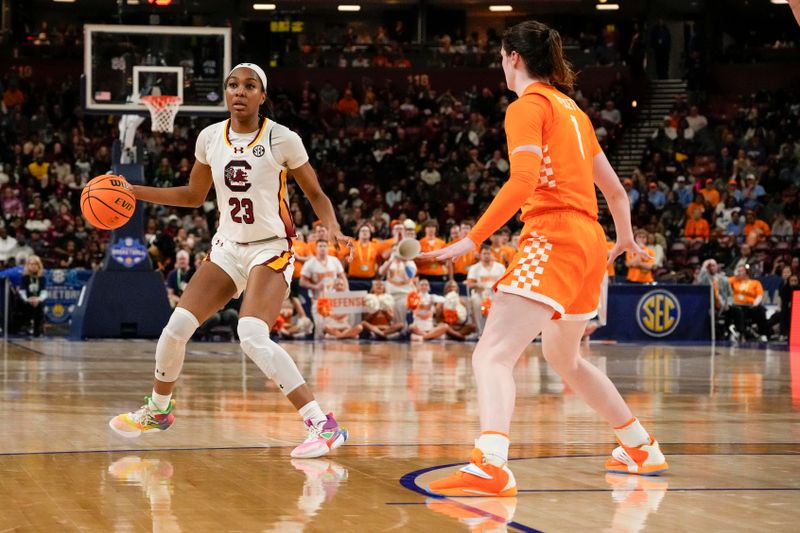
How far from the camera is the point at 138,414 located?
806cm

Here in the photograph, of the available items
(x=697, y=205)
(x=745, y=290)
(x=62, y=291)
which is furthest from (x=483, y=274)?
(x=697, y=205)

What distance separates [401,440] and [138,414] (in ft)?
5.58

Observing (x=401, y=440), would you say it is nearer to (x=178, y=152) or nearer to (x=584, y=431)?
(x=584, y=431)

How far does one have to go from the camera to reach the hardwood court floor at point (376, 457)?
17.9ft

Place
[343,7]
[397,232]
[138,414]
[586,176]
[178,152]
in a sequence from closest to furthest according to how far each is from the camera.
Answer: [586,176] < [138,414] < [397,232] < [178,152] < [343,7]

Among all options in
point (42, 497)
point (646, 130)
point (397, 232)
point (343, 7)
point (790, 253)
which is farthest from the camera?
point (343, 7)

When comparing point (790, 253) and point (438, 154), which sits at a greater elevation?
point (438, 154)

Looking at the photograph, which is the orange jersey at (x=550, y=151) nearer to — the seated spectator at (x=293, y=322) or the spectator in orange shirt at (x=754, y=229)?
the seated spectator at (x=293, y=322)

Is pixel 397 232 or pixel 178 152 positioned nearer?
pixel 397 232

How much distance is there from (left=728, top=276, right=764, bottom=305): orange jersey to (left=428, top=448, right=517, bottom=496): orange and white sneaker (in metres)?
18.1

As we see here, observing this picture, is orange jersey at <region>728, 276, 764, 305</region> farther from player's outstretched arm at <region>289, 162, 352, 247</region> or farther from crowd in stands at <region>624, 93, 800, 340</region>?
player's outstretched arm at <region>289, 162, 352, 247</region>

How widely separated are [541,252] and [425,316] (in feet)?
52.5

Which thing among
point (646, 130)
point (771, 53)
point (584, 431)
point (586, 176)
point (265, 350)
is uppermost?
point (771, 53)

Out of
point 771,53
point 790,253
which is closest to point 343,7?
point 771,53
